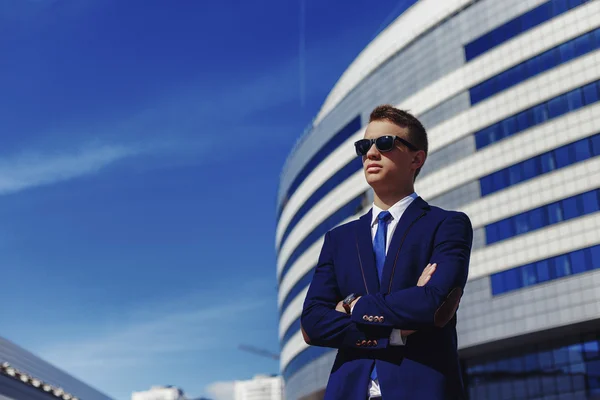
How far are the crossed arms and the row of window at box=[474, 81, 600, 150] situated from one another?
37.6 metres

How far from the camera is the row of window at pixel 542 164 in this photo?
39.1m

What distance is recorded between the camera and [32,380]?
24438mm

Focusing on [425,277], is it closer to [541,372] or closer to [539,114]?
[539,114]

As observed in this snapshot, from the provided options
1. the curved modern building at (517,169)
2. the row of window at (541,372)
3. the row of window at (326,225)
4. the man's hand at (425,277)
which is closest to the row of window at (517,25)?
the curved modern building at (517,169)

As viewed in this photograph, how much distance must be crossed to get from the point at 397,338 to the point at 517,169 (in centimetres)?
3921

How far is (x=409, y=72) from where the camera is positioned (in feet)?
164

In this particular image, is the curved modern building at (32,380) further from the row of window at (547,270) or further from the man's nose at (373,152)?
the row of window at (547,270)

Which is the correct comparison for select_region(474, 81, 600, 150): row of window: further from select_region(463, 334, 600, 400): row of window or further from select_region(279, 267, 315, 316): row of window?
select_region(279, 267, 315, 316): row of window

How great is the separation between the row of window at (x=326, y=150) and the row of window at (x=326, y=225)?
4890mm

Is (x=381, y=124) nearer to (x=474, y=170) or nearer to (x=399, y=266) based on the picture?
(x=399, y=266)

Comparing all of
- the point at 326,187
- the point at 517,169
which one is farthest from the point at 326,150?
the point at 517,169

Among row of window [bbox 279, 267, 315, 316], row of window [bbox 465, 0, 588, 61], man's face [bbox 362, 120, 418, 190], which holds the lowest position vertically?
man's face [bbox 362, 120, 418, 190]

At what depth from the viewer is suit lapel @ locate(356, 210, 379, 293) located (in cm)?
448

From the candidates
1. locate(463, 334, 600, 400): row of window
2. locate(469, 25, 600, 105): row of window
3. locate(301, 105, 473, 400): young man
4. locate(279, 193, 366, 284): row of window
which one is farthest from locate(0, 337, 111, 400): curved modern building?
locate(469, 25, 600, 105): row of window
